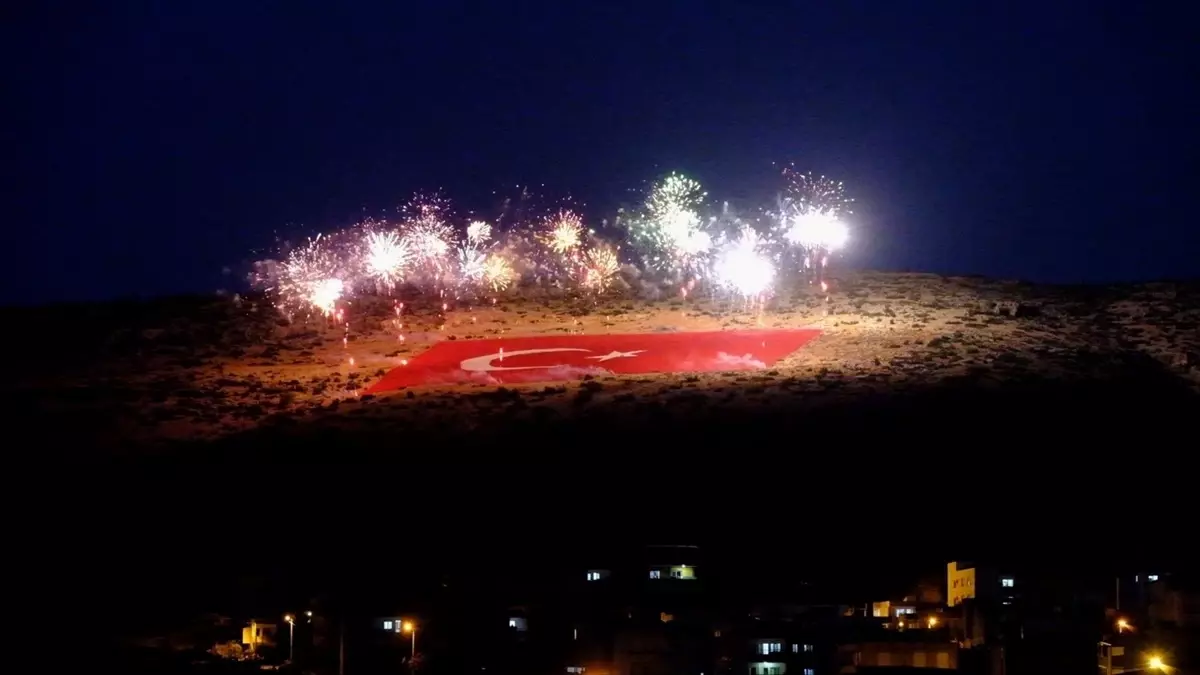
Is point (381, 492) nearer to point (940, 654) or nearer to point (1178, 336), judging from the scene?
point (940, 654)

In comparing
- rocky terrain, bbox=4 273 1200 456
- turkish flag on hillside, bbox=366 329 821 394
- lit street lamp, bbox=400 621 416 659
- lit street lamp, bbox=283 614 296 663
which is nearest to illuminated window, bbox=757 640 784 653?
lit street lamp, bbox=400 621 416 659

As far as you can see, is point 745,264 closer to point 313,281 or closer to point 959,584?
point 313,281

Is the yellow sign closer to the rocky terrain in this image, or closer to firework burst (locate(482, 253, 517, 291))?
the rocky terrain

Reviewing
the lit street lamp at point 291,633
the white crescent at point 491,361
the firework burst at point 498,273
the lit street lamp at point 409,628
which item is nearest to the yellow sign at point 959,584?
the lit street lamp at point 409,628

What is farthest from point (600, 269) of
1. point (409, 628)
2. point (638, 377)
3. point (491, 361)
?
point (409, 628)

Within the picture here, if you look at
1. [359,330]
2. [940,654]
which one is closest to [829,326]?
[359,330]

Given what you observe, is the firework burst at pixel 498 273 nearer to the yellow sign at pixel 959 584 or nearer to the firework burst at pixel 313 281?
the firework burst at pixel 313 281
